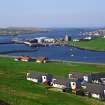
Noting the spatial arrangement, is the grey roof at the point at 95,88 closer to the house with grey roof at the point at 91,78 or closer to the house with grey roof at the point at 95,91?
the house with grey roof at the point at 95,91

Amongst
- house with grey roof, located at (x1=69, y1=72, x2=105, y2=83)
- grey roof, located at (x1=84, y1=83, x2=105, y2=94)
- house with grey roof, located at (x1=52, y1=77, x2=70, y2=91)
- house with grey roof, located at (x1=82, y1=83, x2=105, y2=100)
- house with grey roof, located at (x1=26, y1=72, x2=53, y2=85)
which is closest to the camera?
house with grey roof, located at (x1=82, y1=83, x2=105, y2=100)

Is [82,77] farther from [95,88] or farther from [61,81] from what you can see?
[95,88]

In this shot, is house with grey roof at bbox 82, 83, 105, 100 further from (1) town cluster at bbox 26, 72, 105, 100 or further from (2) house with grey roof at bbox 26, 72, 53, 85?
(2) house with grey roof at bbox 26, 72, 53, 85

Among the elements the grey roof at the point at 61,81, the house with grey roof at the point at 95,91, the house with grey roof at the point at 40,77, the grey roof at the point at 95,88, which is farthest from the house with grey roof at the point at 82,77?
the house with grey roof at the point at 95,91

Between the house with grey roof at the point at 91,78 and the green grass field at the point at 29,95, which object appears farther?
the house with grey roof at the point at 91,78

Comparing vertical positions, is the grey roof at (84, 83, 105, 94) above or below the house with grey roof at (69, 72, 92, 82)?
above

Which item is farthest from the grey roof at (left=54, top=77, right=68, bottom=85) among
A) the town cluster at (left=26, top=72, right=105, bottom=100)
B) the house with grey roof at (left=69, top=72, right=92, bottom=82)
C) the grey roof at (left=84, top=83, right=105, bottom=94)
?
the grey roof at (left=84, top=83, right=105, bottom=94)

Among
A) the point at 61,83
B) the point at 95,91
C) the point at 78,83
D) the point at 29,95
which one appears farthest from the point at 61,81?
the point at 29,95

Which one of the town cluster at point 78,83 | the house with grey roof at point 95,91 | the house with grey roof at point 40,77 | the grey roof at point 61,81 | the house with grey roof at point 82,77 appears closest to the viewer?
the house with grey roof at point 95,91
